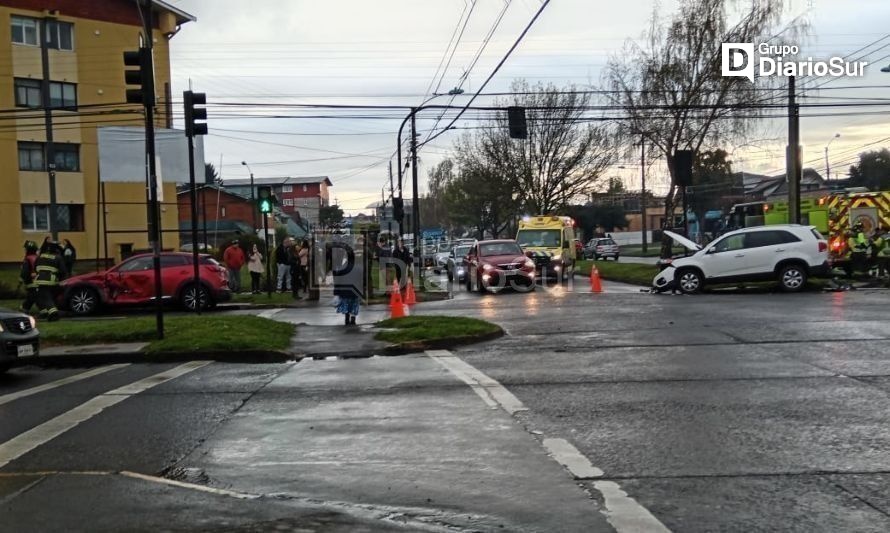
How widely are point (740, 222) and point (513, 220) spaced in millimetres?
26548

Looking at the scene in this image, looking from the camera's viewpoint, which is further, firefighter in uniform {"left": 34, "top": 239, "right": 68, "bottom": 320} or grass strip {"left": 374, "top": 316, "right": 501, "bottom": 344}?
firefighter in uniform {"left": 34, "top": 239, "right": 68, "bottom": 320}

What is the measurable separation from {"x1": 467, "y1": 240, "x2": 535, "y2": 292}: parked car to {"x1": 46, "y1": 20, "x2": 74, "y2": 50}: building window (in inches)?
1004

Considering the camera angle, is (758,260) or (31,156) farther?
(31,156)

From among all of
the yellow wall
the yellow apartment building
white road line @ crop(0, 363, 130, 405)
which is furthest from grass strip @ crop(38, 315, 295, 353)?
the yellow apartment building

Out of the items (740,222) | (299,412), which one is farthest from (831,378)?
(740,222)

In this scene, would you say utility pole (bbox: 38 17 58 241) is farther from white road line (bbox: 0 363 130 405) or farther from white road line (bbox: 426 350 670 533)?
white road line (bbox: 426 350 670 533)

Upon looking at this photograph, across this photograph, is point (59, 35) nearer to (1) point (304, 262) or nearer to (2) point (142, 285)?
(1) point (304, 262)

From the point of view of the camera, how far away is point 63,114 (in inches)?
1391

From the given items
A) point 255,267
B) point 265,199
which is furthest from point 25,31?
point 265,199

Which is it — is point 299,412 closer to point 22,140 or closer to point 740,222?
point 740,222

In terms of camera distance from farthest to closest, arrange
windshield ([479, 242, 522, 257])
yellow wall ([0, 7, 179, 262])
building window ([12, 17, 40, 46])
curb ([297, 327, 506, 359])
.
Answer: building window ([12, 17, 40, 46]) → yellow wall ([0, 7, 179, 262]) → windshield ([479, 242, 522, 257]) → curb ([297, 327, 506, 359])

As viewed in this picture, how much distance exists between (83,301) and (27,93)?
72.9ft

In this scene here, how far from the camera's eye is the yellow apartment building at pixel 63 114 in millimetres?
36344

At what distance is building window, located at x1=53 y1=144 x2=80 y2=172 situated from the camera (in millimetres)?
37812
